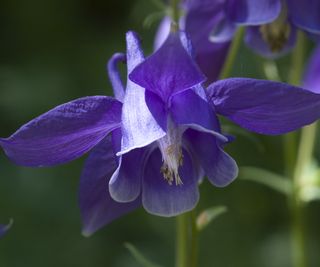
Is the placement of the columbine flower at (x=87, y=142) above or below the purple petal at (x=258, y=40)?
above

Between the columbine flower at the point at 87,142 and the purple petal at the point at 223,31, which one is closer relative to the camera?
the columbine flower at the point at 87,142

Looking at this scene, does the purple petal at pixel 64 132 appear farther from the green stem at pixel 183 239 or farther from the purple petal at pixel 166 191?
the green stem at pixel 183 239

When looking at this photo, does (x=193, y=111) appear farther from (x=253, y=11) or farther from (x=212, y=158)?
(x=253, y=11)

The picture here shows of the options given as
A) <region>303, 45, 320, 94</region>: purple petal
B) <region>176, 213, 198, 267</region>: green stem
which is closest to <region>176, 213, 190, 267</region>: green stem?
<region>176, 213, 198, 267</region>: green stem

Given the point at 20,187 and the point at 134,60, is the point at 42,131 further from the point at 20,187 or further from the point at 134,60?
the point at 20,187

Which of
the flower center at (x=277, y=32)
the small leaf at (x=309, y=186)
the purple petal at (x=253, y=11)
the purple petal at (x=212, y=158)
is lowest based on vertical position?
the small leaf at (x=309, y=186)

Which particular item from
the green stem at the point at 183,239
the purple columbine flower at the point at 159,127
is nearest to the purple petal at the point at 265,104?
the purple columbine flower at the point at 159,127

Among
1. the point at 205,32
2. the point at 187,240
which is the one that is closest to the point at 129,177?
the point at 187,240
